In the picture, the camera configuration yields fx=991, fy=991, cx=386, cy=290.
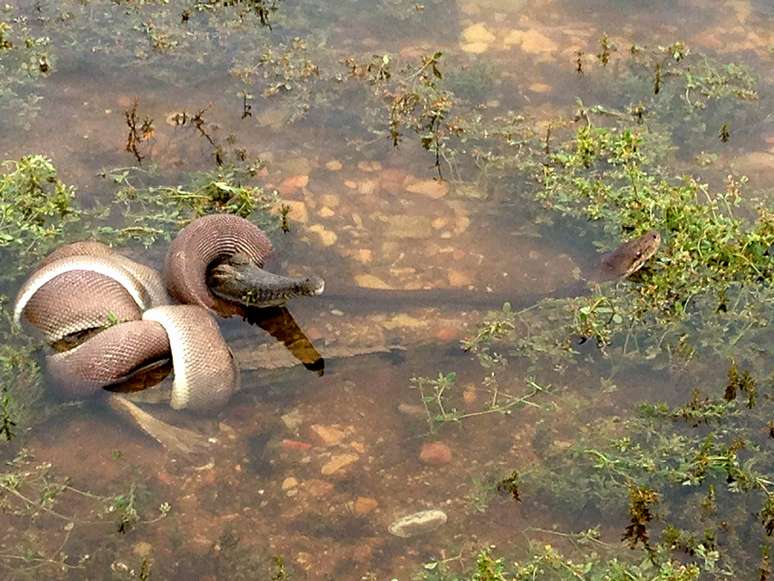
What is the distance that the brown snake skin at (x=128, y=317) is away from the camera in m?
6.00

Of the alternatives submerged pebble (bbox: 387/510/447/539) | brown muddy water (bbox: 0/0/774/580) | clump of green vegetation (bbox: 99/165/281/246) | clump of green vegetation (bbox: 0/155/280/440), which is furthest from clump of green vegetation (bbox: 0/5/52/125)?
submerged pebble (bbox: 387/510/447/539)

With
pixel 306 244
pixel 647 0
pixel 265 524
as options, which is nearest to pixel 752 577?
pixel 265 524

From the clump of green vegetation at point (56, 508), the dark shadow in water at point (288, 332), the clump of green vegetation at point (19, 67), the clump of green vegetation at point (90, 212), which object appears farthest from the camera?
the clump of green vegetation at point (19, 67)

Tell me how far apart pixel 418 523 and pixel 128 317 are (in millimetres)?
2233

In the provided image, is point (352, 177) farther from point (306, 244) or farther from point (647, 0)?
point (647, 0)

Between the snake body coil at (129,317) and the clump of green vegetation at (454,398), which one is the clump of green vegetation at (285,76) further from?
the clump of green vegetation at (454,398)

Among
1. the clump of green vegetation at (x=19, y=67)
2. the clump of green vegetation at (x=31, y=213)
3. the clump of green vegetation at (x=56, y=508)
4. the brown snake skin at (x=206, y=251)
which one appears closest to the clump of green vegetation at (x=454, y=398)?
the brown snake skin at (x=206, y=251)

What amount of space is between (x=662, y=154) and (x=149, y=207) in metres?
4.05

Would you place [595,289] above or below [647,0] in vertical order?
below

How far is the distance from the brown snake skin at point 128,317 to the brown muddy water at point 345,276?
21 centimetres

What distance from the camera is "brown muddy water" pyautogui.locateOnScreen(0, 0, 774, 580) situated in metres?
5.46

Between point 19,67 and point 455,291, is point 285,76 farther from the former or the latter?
point 455,291

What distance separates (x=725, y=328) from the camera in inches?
254

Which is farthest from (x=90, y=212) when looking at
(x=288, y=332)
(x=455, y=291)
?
(x=455, y=291)
